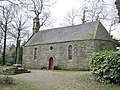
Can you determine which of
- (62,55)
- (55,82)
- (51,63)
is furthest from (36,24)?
(55,82)

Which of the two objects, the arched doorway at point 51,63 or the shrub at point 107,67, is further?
the arched doorway at point 51,63

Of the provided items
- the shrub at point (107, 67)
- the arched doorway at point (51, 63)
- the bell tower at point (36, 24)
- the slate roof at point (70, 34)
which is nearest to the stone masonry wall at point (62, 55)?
the arched doorway at point (51, 63)

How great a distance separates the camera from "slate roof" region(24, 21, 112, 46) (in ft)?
90.9

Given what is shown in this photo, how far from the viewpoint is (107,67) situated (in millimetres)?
12773

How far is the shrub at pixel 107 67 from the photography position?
1210cm

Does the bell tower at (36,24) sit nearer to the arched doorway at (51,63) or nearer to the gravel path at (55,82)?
the arched doorway at (51,63)

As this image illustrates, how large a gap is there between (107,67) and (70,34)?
17.8 m

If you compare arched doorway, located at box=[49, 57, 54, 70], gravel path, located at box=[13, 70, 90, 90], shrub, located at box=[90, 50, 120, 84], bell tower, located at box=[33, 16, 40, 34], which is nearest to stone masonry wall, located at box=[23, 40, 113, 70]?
arched doorway, located at box=[49, 57, 54, 70]

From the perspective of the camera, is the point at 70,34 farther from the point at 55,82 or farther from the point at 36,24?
the point at 55,82

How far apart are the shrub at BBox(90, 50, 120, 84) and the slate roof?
42.2 ft

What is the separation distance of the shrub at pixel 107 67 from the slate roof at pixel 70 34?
1286cm

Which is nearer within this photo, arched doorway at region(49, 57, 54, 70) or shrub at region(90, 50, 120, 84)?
shrub at region(90, 50, 120, 84)

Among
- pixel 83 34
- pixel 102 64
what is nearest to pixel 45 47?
pixel 83 34

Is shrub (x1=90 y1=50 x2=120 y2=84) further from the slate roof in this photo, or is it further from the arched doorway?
the arched doorway
